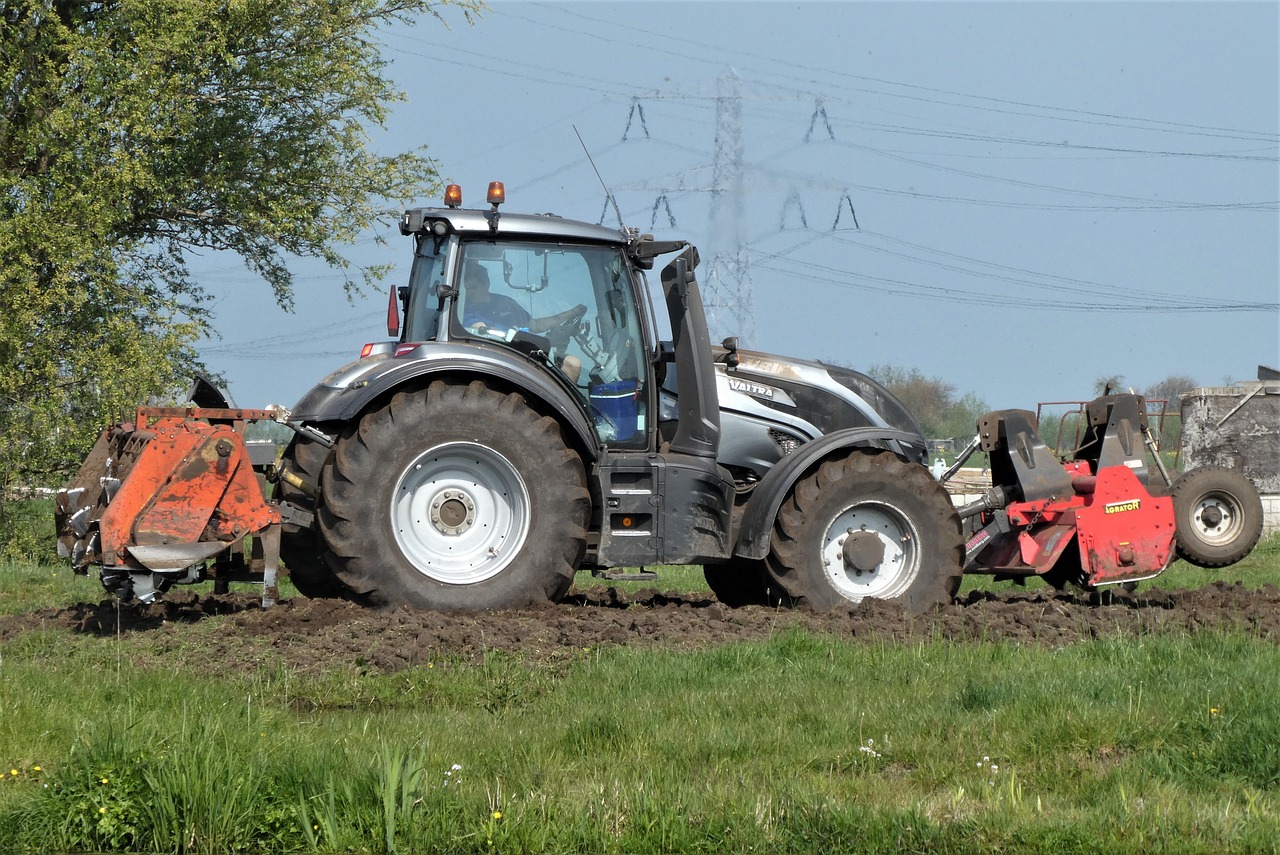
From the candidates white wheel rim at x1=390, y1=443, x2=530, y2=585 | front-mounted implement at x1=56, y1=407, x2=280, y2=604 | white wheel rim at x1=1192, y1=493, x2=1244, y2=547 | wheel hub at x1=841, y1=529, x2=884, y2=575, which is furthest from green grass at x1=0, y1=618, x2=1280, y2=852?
white wheel rim at x1=1192, y1=493, x2=1244, y2=547

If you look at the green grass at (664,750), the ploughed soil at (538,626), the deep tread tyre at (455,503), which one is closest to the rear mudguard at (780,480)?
the ploughed soil at (538,626)

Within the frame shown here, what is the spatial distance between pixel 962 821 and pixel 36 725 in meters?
3.50

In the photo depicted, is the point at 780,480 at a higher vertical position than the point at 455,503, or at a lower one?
higher

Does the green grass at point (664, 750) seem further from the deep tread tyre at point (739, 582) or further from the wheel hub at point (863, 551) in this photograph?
the deep tread tyre at point (739, 582)

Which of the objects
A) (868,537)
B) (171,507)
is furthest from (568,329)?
(171,507)

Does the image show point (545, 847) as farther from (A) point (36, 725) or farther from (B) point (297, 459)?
(B) point (297, 459)

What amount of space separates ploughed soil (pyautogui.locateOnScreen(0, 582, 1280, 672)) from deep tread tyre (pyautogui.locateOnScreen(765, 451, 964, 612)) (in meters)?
0.29

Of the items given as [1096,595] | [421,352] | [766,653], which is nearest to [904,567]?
[1096,595]

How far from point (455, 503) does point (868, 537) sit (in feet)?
8.60

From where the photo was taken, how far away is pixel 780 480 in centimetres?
830

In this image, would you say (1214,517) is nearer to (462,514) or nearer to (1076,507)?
(1076,507)

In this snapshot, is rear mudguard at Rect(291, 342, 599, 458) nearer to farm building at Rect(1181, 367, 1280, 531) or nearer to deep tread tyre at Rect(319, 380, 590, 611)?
deep tread tyre at Rect(319, 380, 590, 611)

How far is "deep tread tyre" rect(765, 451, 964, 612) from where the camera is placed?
8406 millimetres

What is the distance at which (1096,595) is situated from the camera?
9164mm
